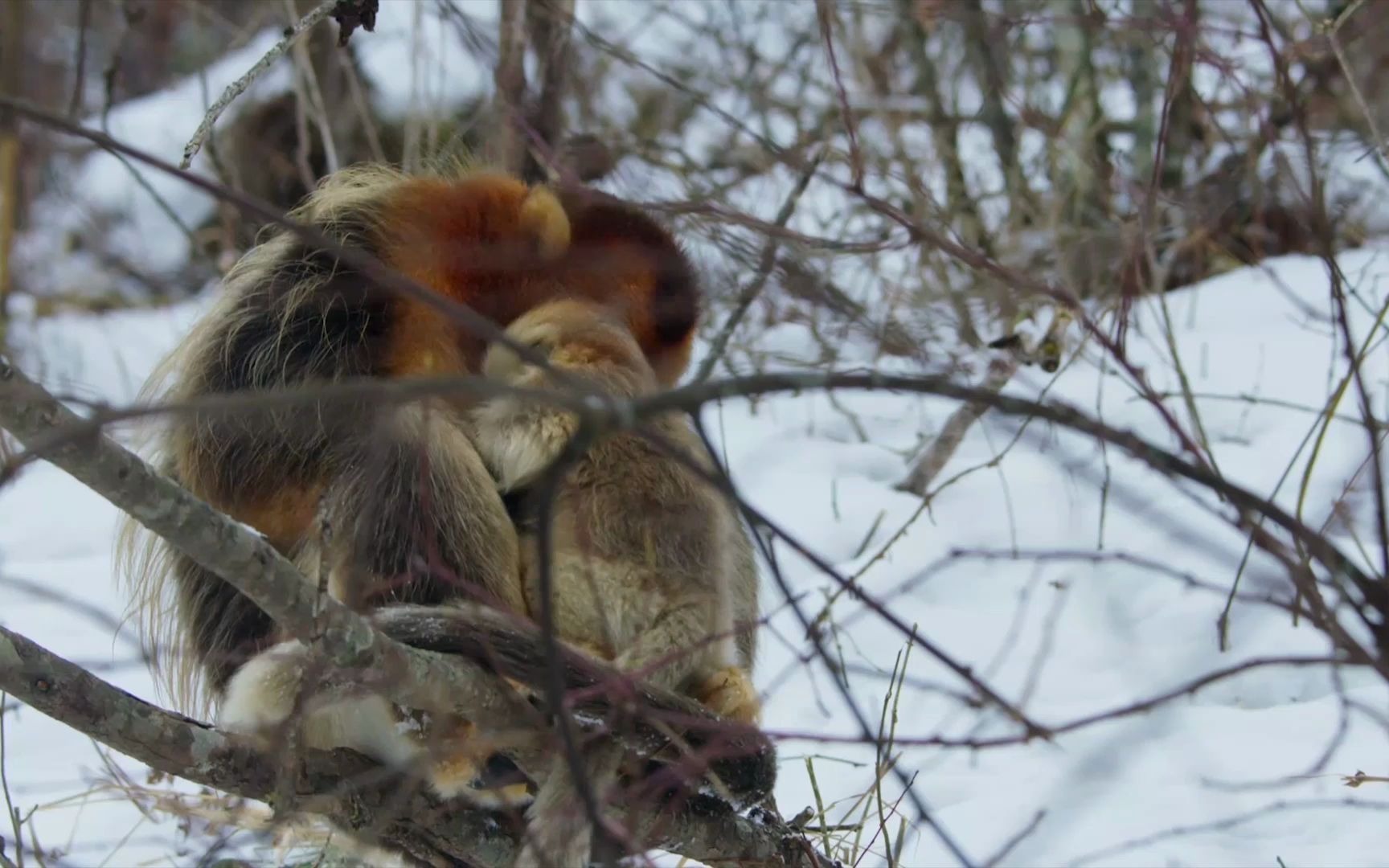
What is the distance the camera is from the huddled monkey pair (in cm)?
306

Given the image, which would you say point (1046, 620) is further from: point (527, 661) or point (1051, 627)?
point (527, 661)

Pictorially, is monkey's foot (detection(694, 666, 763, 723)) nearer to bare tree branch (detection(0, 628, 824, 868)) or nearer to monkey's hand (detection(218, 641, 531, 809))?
bare tree branch (detection(0, 628, 824, 868))

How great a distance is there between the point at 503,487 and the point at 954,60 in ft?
21.6

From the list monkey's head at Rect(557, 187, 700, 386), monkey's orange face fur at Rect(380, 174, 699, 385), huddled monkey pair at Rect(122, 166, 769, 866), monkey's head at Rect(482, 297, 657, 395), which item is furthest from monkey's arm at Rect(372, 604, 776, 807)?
monkey's head at Rect(557, 187, 700, 386)

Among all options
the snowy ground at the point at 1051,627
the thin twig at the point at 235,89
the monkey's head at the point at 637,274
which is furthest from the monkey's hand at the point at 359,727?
the monkey's head at the point at 637,274

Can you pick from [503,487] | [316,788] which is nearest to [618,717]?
[316,788]

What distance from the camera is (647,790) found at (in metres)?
2.69

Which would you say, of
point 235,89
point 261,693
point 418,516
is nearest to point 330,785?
point 261,693

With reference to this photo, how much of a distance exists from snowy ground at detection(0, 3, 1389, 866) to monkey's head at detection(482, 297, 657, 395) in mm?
717

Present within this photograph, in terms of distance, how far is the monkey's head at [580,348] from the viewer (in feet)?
10.6

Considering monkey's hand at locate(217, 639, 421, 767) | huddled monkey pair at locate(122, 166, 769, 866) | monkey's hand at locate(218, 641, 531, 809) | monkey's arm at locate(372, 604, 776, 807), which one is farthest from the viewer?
huddled monkey pair at locate(122, 166, 769, 866)

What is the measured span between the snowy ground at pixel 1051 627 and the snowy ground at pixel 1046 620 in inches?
0.5

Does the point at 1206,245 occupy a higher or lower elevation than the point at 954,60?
lower

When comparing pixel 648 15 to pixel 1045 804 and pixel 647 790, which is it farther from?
pixel 647 790
